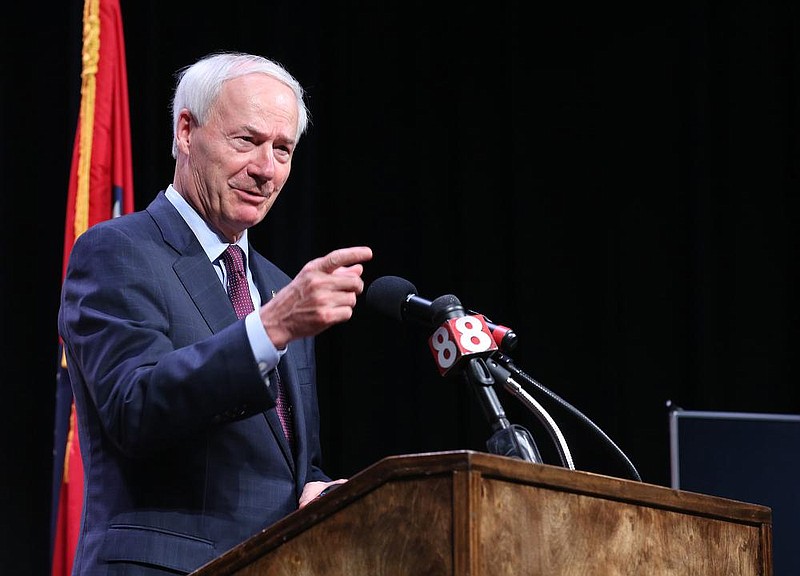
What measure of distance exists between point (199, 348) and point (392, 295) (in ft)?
1.06

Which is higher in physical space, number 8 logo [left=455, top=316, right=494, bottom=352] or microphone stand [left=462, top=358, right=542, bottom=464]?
number 8 logo [left=455, top=316, right=494, bottom=352]

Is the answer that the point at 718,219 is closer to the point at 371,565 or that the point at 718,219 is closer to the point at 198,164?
the point at 198,164

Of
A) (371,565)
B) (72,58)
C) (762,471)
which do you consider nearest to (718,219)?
(762,471)

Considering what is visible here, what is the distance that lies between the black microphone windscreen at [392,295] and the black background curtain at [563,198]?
2.06 m

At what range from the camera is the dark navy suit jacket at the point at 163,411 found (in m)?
1.51

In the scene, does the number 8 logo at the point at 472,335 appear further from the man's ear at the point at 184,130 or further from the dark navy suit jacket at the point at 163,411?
the man's ear at the point at 184,130

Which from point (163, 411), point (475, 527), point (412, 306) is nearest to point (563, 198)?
point (412, 306)

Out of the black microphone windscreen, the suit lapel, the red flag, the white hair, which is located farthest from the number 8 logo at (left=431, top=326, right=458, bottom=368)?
the red flag

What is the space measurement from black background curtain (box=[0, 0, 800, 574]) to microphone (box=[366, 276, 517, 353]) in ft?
6.77

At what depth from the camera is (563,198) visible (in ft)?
13.3

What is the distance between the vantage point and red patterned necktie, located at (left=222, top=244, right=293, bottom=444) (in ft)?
6.36

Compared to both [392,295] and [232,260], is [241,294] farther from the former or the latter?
[392,295]

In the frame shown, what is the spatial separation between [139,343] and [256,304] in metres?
0.46

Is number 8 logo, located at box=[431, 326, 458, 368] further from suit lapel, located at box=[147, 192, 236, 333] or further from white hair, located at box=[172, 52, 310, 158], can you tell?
white hair, located at box=[172, 52, 310, 158]
